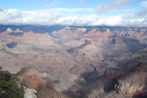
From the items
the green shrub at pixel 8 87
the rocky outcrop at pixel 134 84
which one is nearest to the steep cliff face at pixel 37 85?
the rocky outcrop at pixel 134 84

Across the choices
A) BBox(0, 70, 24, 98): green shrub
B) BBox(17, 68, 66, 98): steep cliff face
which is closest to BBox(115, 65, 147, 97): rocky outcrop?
BBox(17, 68, 66, 98): steep cliff face

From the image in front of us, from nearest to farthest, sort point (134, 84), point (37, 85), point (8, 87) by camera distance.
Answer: point (8, 87) < point (37, 85) < point (134, 84)

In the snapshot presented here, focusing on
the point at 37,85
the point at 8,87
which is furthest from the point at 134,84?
the point at 8,87

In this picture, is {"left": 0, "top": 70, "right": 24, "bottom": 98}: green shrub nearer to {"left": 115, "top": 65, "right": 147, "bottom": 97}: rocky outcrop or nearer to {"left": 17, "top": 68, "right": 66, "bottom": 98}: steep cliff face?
{"left": 17, "top": 68, "right": 66, "bottom": 98}: steep cliff face

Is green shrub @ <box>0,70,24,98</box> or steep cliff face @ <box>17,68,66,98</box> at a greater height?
green shrub @ <box>0,70,24,98</box>

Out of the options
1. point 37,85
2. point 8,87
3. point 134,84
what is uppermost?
point 8,87

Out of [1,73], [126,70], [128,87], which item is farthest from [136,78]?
[1,73]

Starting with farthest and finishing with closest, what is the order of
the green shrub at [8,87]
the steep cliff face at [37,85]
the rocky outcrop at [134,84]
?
the rocky outcrop at [134,84]
the steep cliff face at [37,85]
the green shrub at [8,87]

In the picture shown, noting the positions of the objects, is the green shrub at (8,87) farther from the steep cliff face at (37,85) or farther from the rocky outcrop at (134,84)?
the rocky outcrop at (134,84)

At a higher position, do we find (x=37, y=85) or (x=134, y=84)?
(x=37, y=85)

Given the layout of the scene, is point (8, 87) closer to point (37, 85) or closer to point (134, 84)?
point (37, 85)

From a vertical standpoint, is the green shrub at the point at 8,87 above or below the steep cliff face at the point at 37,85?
above
